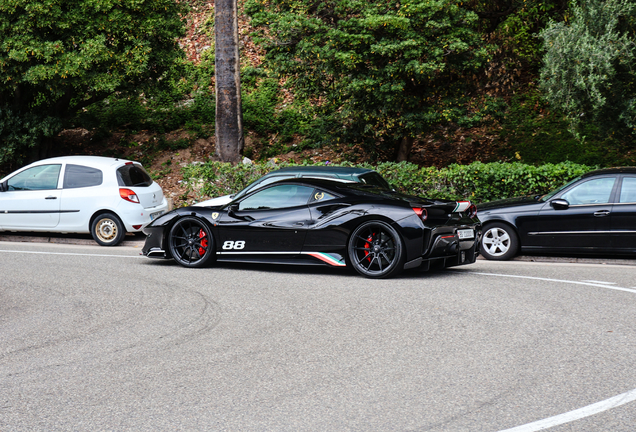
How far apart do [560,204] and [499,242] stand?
3.89 feet

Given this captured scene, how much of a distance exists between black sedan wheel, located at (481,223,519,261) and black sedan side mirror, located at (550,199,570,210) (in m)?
0.78

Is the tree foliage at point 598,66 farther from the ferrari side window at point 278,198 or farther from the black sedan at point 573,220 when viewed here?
the ferrari side window at point 278,198

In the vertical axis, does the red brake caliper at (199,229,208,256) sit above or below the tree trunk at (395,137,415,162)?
below

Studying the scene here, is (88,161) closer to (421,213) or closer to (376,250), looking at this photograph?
(376,250)

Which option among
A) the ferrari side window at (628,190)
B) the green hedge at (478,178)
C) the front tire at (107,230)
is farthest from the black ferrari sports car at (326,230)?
the green hedge at (478,178)

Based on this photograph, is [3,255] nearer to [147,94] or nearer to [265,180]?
[265,180]

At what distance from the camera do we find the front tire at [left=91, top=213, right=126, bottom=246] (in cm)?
1302

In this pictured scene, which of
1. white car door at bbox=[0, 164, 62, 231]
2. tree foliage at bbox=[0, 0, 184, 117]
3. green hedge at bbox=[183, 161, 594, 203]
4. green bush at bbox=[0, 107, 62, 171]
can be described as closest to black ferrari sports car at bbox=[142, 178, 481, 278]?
green hedge at bbox=[183, 161, 594, 203]

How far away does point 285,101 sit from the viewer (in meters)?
26.1

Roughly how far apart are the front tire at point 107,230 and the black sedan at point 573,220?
6.93 m

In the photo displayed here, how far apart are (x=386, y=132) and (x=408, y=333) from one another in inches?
499

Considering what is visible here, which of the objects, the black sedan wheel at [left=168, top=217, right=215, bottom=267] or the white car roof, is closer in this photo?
the black sedan wheel at [left=168, top=217, right=215, bottom=267]

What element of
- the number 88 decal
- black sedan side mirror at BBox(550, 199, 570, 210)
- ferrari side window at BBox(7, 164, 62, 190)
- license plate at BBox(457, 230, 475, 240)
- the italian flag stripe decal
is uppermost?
ferrari side window at BBox(7, 164, 62, 190)

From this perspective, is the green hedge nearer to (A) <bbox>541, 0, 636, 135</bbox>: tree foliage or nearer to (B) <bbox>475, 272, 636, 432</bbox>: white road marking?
(A) <bbox>541, 0, 636, 135</bbox>: tree foliage
